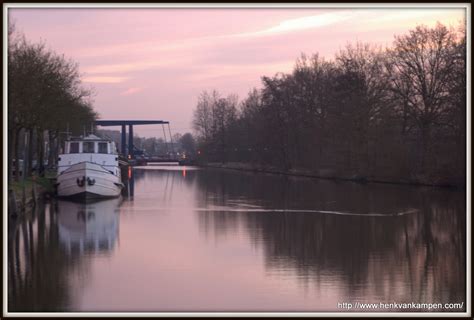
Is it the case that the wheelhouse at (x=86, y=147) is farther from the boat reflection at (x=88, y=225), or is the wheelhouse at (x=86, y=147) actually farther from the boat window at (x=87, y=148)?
the boat reflection at (x=88, y=225)

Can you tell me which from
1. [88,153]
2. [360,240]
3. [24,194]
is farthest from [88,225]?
[88,153]

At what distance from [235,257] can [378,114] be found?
40.9 m

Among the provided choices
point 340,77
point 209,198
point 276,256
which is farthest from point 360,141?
Answer: point 276,256

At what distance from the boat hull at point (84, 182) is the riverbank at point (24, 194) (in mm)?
1400

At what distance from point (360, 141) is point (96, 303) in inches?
1876

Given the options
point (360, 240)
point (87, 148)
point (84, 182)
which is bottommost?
point (360, 240)

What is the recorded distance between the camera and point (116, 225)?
26.6m

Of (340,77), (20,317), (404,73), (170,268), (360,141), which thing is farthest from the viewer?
(340,77)

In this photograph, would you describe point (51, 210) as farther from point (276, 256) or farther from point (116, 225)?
point (276, 256)

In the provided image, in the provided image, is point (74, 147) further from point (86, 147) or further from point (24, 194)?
point (24, 194)

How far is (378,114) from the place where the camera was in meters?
57.9

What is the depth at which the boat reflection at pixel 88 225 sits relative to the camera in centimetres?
2148

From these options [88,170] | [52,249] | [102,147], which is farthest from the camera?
[102,147]

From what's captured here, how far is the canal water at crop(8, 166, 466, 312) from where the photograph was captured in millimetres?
14031
